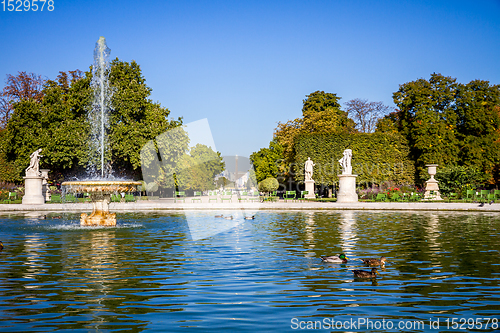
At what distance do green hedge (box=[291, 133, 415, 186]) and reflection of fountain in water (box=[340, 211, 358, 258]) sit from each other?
26847 mm

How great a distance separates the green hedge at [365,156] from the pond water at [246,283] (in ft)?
104

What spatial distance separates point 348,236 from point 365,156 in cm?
3332

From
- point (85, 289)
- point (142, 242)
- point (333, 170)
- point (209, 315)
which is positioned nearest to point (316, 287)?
point (209, 315)

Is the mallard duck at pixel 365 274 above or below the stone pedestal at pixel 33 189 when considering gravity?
below

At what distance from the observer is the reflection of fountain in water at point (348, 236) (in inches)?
464

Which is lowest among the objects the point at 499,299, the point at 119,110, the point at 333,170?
the point at 499,299

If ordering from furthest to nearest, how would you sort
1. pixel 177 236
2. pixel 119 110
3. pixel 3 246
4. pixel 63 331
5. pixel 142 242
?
1. pixel 119 110
2. pixel 177 236
3. pixel 142 242
4. pixel 3 246
5. pixel 63 331

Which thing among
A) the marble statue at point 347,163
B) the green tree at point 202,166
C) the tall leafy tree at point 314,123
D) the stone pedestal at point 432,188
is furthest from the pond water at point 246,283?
the green tree at point 202,166

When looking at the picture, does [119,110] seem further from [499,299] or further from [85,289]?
[499,299]

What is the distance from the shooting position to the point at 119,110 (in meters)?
40.0

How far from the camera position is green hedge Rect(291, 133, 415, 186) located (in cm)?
4631

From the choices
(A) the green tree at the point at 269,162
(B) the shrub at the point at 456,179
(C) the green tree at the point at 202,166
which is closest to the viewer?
(B) the shrub at the point at 456,179

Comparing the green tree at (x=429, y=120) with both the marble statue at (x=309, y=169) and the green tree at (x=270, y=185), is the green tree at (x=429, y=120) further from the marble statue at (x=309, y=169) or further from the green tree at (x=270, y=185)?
the green tree at (x=270, y=185)

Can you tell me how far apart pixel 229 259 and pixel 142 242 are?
13.4 ft
